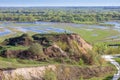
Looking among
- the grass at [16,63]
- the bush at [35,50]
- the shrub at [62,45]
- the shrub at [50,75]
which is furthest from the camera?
the shrub at [62,45]

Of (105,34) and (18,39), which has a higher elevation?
(18,39)

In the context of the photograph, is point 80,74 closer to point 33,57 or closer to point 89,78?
point 89,78

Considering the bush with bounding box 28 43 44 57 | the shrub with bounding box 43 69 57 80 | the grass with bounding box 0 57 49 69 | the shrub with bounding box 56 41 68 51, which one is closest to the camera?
the shrub with bounding box 43 69 57 80

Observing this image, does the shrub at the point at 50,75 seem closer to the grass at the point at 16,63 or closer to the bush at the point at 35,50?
the grass at the point at 16,63

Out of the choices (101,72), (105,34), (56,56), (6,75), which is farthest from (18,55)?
(105,34)

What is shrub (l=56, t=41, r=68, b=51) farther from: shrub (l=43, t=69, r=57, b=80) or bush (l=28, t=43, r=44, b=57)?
shrub (l=43, t=69, r=57, b=80)

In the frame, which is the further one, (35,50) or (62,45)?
(62,45)

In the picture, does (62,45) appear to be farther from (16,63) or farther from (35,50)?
(16,63)

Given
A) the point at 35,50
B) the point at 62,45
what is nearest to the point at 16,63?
the point at 35,50

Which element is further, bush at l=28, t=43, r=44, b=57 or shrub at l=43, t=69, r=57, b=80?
bush at l=28, t=43, r=44, b=57

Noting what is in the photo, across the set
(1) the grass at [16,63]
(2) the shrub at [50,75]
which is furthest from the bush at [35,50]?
(2) the shrub at [50,75]

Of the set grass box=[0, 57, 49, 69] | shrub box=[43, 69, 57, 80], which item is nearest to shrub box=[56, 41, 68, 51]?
grass box=[0, 57, 49, 69]
